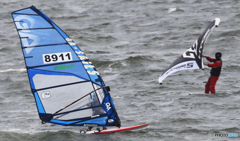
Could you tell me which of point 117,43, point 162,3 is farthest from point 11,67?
point 162,3

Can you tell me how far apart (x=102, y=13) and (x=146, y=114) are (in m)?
17.7

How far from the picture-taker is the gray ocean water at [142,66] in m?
10.3

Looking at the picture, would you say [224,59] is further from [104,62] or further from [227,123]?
[227,123]

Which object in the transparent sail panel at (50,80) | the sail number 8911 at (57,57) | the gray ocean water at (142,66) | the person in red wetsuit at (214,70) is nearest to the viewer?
the sail number 8911 at (57,57)

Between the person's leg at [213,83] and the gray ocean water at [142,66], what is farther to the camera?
the person's leg at [213,83]

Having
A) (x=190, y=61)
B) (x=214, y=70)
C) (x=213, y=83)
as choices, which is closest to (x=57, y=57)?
(x=190, y=61)

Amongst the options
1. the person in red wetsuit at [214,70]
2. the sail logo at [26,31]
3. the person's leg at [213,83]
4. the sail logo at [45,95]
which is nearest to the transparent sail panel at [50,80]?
the sail logo at [45,95]

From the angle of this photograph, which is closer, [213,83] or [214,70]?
[214,70]

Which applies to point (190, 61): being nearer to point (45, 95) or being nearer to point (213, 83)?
point (213, 83)

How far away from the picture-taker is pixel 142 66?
17.0m

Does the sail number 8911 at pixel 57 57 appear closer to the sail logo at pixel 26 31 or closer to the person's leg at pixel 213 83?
the sail logo at pixel 26 31

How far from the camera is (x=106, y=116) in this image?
957 centimetres

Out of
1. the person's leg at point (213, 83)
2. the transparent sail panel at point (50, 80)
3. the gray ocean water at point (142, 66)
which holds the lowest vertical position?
the gray ocean water at point (142, 66)

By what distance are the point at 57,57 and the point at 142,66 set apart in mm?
8336
